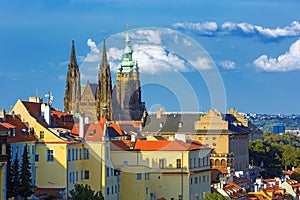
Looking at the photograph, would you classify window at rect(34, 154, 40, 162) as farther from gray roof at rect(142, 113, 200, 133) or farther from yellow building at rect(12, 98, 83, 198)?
gray roof at rect(142, 113, 200, 133)

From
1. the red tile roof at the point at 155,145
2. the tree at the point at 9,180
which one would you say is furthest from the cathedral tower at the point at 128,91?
the tree at the point at 9,180

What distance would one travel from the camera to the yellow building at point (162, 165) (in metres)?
81.9

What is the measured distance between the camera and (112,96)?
632 feet

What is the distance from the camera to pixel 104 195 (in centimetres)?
7600

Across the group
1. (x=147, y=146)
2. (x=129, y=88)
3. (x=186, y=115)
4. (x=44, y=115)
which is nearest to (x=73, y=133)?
(x=44, y=115)

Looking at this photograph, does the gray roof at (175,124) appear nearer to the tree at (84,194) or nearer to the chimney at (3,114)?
the chimney at (3,114)

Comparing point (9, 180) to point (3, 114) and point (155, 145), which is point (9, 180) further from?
point (155, 145)

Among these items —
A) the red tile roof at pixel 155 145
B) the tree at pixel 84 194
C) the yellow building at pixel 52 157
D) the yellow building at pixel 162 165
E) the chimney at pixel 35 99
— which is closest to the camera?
the tree at pixel 84 194

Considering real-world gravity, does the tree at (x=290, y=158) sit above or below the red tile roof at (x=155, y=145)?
below

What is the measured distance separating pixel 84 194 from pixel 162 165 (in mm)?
16365

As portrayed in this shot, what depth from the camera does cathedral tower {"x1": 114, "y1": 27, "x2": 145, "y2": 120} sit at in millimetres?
186500

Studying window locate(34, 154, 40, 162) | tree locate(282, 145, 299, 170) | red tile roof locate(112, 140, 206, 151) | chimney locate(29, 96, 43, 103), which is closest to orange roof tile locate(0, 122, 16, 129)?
window locate(34, 154, 40, 162)

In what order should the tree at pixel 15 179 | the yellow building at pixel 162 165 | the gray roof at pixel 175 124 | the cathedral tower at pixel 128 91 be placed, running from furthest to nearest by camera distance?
the cathedral tower at pixel 128 91
the gray roof at pixel 175 124
the yellow building at pixel 162 165
the tree at pixel 15 179

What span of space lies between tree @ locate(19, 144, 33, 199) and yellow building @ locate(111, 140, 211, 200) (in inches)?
547
